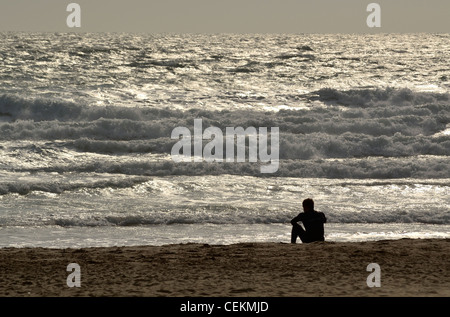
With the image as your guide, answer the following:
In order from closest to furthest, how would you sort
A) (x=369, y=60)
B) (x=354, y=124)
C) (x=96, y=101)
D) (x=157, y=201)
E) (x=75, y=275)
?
(x=75, y=275)
(x=157, y=201)
(x=354, y=124)
(x=96, y=101)
(x=369, y=60)

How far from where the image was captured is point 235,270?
26.4ft

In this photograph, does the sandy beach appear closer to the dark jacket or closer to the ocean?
the dark jacket

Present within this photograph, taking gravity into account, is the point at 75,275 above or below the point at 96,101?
below

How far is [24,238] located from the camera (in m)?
11.8

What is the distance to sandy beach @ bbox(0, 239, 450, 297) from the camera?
23.1 ft

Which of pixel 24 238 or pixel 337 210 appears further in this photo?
pixel 337 210

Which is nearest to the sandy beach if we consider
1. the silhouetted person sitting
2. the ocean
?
the silhouetted person sitting

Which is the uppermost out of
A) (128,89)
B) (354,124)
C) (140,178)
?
(128,89)

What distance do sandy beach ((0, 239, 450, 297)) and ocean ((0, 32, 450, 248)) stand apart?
2.31 meters

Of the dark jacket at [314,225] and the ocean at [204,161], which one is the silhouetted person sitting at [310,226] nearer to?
the dark jacket at [314,225]

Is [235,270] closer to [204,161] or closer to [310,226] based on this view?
[310,226]

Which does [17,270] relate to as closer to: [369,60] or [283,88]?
[283,88]

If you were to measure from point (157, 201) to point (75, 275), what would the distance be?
7731mm
